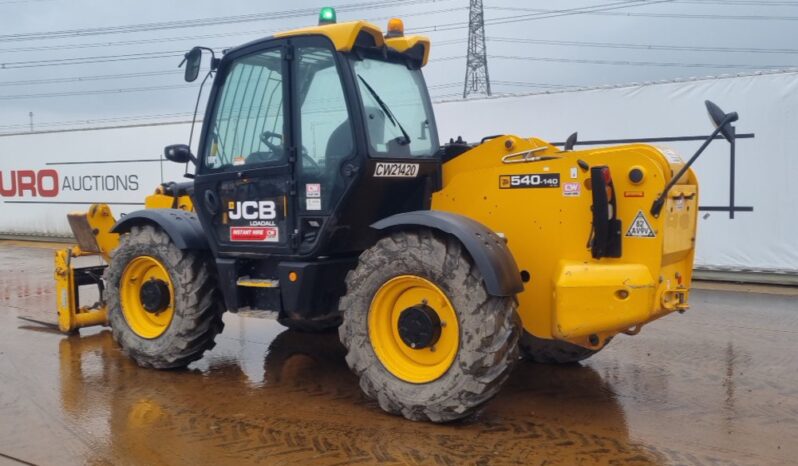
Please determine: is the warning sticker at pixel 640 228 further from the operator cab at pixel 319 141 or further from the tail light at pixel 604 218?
the operator cab at pixel 319 141

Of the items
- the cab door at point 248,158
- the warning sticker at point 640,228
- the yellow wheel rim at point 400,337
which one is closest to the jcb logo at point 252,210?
the cab door at point 248,158

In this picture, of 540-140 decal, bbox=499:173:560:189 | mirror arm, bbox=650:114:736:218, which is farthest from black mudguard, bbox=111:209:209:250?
mirror arm, bbox=650:114:736:218

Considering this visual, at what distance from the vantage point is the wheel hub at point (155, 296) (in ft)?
18.6

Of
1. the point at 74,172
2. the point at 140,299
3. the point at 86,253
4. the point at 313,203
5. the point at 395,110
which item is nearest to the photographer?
the point at 313,203

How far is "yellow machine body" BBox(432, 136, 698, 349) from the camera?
13.8ft

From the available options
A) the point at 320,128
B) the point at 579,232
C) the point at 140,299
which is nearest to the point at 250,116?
the point at 320,128

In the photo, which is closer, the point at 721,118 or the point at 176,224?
the point at 721,118

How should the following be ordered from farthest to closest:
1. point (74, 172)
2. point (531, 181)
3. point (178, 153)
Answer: point (74, 172) → point (178, 153) → point (531, 181)

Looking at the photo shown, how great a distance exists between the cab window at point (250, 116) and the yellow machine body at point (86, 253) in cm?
148

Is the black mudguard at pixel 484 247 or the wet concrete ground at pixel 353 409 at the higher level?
the black mudguard at pixel 484 247

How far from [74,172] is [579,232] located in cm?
1585

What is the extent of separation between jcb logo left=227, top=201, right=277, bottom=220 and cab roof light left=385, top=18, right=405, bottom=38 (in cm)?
150

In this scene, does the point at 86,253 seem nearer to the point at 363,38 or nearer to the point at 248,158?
the point at 248,158

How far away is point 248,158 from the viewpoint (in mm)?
5320
